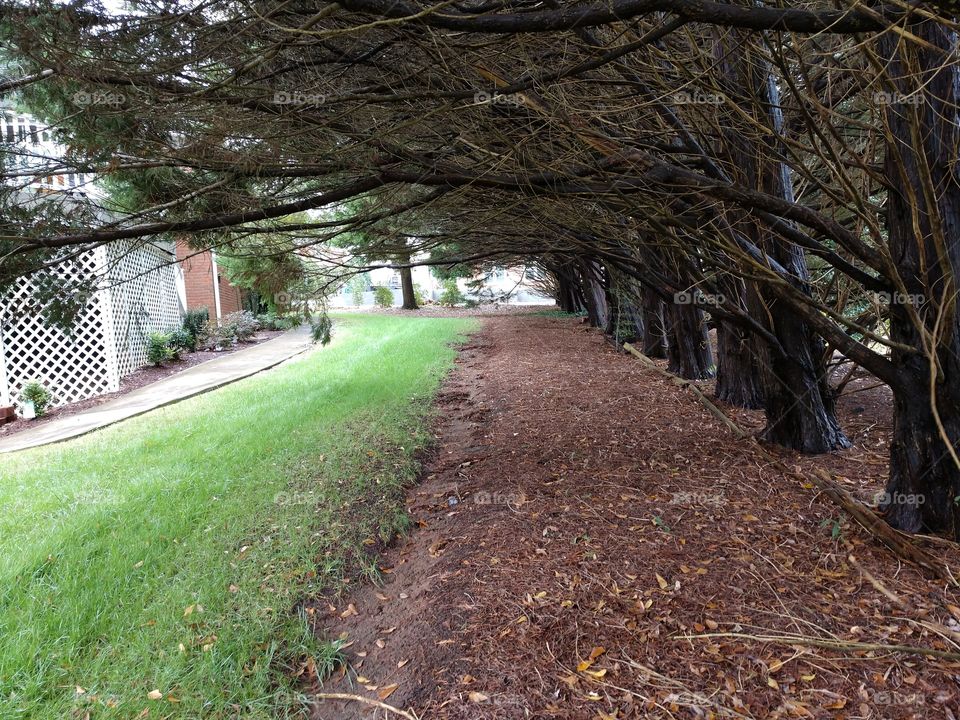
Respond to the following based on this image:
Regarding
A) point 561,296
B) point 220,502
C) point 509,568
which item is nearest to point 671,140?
point 509,568

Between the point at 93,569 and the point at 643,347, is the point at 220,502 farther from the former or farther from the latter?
the point at 643,347

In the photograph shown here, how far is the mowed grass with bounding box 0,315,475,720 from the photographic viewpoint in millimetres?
2627

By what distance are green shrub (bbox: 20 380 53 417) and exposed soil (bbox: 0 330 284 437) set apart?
0.46 feet

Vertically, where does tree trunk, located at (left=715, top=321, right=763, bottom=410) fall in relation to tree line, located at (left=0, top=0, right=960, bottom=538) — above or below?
below

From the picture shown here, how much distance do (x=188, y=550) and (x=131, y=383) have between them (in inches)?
327

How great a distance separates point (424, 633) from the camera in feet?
9.65

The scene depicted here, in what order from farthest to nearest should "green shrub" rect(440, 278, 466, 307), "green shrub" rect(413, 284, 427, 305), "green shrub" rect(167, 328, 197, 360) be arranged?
"green shrub" rect(413, 284, 427, 305), "green shrub" rect(440, 278, 466, 307), "green shrub" rect(167, 328, 197, 360)

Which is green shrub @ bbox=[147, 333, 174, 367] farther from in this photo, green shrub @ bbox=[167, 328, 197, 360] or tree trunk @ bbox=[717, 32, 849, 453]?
tree trunk @ bbox=[717, 32, 849, 453]

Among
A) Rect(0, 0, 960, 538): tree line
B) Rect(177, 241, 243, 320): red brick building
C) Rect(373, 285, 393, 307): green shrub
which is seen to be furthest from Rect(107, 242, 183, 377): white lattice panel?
Rect(373, 285, 393, 307): green shrub

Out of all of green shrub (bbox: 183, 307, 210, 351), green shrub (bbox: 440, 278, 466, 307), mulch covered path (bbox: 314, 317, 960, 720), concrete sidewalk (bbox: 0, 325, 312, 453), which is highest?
green shrub (bbox: 440, 278, 466, 307)

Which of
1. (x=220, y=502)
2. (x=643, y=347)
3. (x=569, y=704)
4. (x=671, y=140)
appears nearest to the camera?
(x=569, y=704)

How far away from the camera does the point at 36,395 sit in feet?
28.7

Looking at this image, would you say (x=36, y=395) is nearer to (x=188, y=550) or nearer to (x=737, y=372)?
(x=188, y=550)

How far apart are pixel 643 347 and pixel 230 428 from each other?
7961 millimetres
